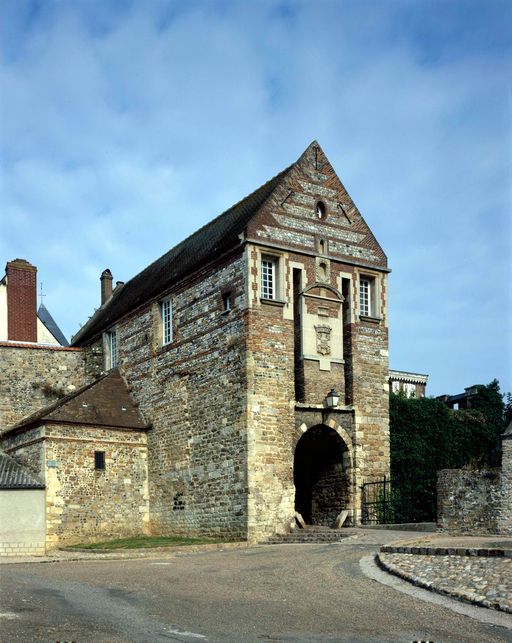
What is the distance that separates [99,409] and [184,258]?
19.0 ft

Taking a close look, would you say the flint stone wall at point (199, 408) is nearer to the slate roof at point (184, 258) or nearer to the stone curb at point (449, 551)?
the slate roof at point (184, 258)

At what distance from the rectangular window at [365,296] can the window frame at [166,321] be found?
6.11 metres

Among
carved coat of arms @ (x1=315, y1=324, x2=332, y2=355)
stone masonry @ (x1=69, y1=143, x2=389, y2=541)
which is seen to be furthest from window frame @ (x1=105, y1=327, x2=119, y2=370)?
carved coat of arms @ (x1=315, y1=324, x2=332, y2=355)

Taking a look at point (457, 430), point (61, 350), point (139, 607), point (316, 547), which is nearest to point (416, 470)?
point (457, 430)

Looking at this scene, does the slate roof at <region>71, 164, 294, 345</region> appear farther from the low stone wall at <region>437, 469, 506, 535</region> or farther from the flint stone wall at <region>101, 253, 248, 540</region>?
the low stone wall at <region>437, 469, 506, 535</region>

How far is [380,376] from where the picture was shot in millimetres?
27062

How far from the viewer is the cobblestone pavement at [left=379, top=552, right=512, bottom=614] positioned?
451 inches

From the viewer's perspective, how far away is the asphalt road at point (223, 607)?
30.7 ft

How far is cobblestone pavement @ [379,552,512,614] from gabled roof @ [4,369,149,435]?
46.0 feet

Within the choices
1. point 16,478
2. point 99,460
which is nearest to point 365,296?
point 99,460

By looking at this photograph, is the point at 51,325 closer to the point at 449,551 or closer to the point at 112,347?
the point at 112,347

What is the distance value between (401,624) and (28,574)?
8.48 m

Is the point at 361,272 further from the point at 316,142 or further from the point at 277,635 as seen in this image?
the point at 277,635

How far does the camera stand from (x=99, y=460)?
27.4m
